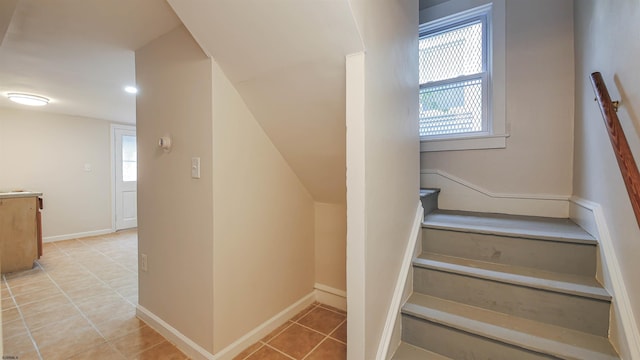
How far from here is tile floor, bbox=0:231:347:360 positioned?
181cm

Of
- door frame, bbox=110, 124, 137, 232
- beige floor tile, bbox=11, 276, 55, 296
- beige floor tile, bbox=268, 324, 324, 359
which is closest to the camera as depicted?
beige floor tile, bbox=268, 324, 324, 359

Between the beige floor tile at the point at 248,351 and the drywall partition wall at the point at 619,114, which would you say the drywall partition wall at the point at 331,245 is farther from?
the drywall partition wall at the point at 619,114

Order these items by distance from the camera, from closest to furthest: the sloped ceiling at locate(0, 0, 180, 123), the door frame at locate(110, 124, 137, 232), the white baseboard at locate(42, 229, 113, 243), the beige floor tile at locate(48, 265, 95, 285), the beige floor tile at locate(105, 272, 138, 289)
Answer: the sloped ceiling at locate(0, 0, 180, 123)
the beige floor tile at locate(105, 272, 138, 289)
the beige floor tile at locate(48, 265, 95, 285)
the white baseboard at locate(42, 229, 113, 243)
the door frame at locate(110, 124, 137, 232)

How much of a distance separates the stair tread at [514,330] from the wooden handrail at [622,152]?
27.2 inches

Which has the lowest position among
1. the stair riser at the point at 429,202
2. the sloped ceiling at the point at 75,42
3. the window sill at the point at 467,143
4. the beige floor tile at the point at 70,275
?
the beige floor tile at the point at 70,275

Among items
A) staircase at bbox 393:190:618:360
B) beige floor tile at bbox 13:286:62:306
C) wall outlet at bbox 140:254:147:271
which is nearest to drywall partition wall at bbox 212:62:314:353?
wall outlet at bbox 140:254:147:271

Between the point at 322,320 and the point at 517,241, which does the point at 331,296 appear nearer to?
the point at 322,320

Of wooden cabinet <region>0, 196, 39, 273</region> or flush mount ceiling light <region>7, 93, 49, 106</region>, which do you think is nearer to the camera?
wooden cabinet <region>0, 196, 39, 273</region>

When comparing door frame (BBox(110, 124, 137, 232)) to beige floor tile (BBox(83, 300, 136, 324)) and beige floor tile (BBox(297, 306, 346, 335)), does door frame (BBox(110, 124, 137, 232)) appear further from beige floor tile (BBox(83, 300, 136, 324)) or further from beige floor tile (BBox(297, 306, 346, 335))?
beige floor tile (BBox(297, 306, 346, 335))

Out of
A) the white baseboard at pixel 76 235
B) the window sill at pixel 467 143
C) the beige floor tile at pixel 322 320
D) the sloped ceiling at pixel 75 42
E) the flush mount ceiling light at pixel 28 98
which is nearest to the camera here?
the sloped ceiling at pixel 75 42

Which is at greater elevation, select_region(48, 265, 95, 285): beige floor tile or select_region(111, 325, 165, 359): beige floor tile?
select_region(48, 265, 95, 285): beige floor tile

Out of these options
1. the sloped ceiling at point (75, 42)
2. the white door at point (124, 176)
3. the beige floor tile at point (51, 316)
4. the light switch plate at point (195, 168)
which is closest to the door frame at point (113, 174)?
the white door at point (124, 176)

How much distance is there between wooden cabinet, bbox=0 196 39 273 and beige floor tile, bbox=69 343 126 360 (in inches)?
95.7

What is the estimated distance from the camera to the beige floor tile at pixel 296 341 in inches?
71.9
